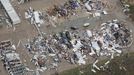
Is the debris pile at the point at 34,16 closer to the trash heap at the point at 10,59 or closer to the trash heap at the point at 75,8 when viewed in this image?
the trash heap at the point at 75,8

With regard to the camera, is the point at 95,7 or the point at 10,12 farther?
the point at 95,7

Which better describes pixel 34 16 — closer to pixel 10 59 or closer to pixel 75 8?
pixel 75 8

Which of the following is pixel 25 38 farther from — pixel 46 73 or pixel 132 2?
pixel 132 2

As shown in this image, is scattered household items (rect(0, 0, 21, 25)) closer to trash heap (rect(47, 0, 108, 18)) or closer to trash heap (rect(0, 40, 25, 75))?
trash heap (rect(0, 40, 25, 75))

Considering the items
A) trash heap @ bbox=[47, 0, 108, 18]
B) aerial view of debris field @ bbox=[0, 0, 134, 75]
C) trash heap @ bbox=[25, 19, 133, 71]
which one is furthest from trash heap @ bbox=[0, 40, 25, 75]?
trash heap @ bbox=[47, 0, 108, 18]

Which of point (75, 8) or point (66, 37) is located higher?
point (75, 8)


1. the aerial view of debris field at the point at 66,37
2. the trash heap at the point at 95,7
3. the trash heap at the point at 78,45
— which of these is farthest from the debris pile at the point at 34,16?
the trash heap at the point at 95,7

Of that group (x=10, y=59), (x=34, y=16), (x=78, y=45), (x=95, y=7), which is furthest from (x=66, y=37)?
(x=10, y=59)

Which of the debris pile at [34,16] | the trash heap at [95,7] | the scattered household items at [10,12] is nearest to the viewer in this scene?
the scattered household items at [10,12]
